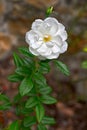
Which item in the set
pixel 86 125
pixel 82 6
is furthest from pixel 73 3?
pixel 86 125

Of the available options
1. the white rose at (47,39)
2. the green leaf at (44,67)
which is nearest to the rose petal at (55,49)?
the white rose at (47,39)

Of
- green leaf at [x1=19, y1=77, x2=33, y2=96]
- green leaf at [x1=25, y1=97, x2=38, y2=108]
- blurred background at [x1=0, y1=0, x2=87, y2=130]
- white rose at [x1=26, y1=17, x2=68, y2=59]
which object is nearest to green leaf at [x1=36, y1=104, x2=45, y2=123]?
green leaf at [x1=25, y1=97, x2=38, y2=108]

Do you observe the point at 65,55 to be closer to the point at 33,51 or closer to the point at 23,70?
the point at 23,70

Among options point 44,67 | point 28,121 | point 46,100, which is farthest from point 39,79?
point 28,121

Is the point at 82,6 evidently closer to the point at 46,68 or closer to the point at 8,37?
the point at 8,37

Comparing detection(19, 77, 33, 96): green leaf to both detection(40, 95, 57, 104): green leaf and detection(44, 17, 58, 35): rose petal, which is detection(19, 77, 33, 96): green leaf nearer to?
detection(40, 95, 57, 104): green leaf
